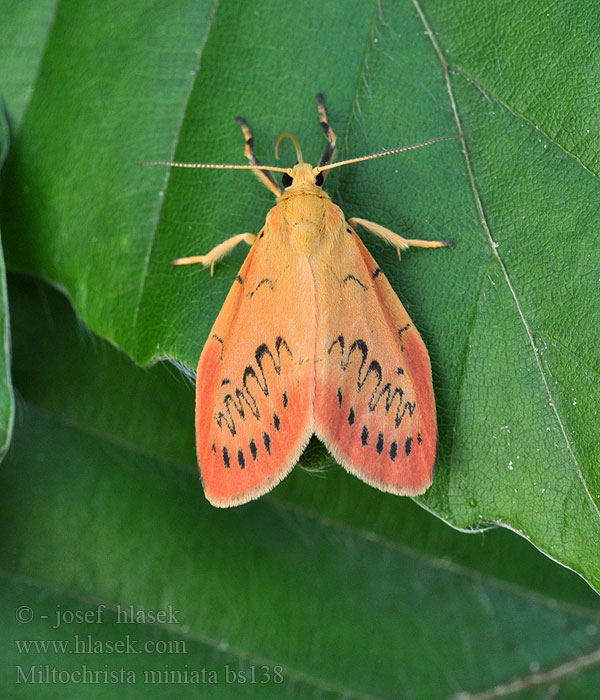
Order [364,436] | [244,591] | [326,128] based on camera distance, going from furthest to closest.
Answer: [244,591], [326,128], [364,436]

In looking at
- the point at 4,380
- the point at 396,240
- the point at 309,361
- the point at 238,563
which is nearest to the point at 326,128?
the point at 396,240

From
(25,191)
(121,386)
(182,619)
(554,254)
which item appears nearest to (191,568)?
(182,619)

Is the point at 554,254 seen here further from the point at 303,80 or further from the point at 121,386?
the point at 121,386

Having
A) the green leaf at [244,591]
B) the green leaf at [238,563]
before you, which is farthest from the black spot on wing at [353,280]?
the green leaf at [244,591]

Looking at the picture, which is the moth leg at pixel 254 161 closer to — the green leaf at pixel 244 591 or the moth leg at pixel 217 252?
the moth leg at pixel 217 252

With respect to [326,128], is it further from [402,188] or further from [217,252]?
[217,252]

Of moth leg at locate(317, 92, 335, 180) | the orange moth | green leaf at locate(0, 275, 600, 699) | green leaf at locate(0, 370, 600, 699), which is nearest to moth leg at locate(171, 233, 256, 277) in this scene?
the orange moth
